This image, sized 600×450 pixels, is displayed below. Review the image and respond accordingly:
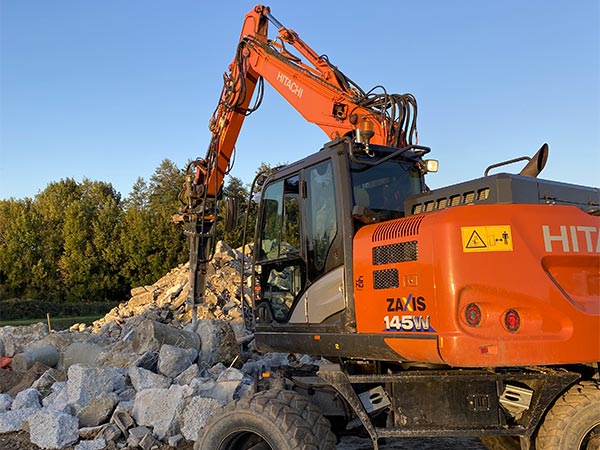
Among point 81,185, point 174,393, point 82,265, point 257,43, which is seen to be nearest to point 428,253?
point 174,393

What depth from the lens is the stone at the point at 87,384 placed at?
7383mm

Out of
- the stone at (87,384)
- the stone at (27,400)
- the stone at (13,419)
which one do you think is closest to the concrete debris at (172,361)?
the stone at (87,384)

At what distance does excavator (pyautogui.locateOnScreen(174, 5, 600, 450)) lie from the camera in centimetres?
375

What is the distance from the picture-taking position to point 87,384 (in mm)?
7539

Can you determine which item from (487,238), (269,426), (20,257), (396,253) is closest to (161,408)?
(269,426)

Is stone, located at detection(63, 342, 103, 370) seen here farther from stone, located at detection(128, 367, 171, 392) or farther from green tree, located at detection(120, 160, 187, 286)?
green tree, located at detection(120, 160, 187, 286)

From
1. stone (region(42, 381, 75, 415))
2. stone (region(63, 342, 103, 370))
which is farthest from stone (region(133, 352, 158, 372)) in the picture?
stone (region(63, 342, 103, 370))

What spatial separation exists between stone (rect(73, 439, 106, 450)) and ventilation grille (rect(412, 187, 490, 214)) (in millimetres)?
4354

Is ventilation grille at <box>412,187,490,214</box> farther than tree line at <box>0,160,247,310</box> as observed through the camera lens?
No

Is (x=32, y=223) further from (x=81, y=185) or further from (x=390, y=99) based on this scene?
(x=390, y=99)

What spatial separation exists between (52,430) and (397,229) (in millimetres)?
4717

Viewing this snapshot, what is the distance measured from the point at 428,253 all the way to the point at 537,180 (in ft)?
3.64

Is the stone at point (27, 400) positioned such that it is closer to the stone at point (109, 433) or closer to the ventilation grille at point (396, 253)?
the stone at point (109, 433)

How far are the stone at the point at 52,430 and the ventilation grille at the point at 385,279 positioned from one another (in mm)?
4329
